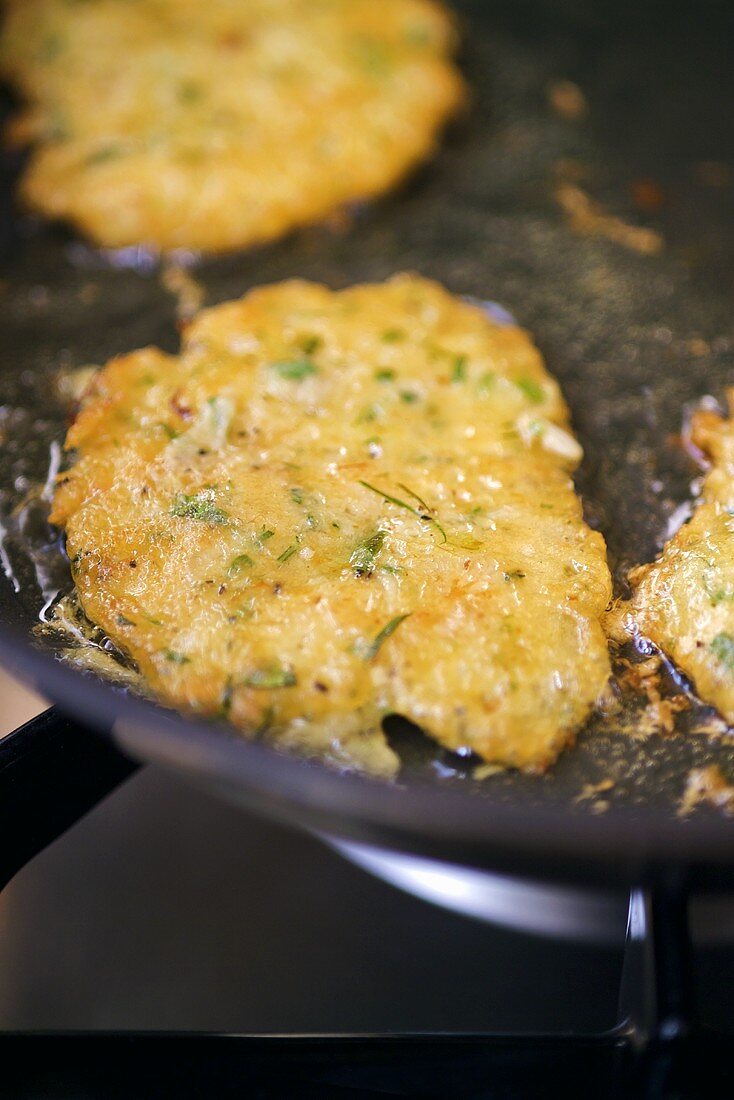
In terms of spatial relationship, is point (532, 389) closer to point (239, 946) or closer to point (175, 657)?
point (175, 657)

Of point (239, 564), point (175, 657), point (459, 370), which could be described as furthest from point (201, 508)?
point (459, 370)

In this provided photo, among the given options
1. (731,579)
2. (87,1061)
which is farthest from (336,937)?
(731,579)

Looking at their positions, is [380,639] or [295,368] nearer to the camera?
[380,639]

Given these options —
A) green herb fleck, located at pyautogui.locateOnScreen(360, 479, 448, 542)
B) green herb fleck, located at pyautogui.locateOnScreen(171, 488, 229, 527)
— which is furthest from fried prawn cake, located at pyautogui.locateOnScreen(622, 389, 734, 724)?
green herb fleck, located at pyautogui.locateOnScreen(171, 488, 229, 527)

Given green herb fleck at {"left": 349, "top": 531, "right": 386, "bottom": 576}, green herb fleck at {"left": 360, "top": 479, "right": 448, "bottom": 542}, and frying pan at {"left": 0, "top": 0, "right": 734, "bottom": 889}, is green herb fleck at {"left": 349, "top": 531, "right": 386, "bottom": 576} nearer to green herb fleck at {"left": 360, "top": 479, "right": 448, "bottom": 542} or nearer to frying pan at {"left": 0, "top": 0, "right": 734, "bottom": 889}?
green herb fleck at {"left": 360, "top": 479, "right": 448, "bottom": 542}

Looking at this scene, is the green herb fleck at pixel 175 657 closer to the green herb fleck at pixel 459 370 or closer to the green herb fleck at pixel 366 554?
the green herb fleck at pixel 366 554

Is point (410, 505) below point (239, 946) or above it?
above

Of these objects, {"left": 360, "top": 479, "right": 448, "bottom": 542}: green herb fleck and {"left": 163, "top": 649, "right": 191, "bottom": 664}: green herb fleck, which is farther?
{"left": 360, "top": 479, "right": 448, "bottom": 542}: green herb fleck

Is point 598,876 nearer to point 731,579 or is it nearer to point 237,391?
point 731,579
